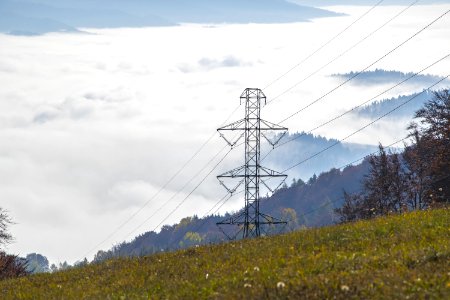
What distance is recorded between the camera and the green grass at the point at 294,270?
13898 millimetres

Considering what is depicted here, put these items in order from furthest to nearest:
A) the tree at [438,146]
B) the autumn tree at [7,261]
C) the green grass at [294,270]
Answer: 1. the tree at [438,146]
2. the autumn tree at [7,261]
3. the green grass at [294,270]

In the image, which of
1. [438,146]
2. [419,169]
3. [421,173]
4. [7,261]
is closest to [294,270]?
[7,261]

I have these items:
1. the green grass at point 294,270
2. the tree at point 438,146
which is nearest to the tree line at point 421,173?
the tree at point 438,146

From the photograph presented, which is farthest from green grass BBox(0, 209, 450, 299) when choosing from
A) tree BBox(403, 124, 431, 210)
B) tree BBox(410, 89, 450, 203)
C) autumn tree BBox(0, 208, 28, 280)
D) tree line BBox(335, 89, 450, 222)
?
tree BBox(403, 124, 431, 210)

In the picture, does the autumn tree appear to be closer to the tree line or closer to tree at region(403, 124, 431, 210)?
the tree line

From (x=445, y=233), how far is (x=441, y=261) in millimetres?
3745

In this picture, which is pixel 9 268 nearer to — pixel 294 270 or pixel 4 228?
pixel 4 228

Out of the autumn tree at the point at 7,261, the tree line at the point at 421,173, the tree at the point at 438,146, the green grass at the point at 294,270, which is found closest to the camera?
the green grass at the point at 294,270

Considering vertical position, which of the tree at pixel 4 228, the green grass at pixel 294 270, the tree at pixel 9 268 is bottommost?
the green grass at pixel 294 270

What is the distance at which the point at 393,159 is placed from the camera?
75.6 metres

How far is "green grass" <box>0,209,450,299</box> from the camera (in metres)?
13.9

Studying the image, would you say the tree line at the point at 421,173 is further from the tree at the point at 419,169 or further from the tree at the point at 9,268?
the tree at the point at 9,268

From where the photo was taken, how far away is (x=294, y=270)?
16188 millimetres

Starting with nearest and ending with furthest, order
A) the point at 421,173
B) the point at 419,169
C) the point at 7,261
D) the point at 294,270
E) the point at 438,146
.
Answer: the point at 294,270 → the point at 7,261 → the point at 438,146 → the point at 421,173 → the point at 419,169
